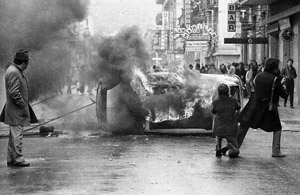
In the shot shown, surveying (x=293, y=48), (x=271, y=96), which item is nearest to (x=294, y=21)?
(x=293, y=48)

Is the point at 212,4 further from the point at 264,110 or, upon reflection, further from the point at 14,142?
the point at 14,142

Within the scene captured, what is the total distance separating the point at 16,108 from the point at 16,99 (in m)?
0.19

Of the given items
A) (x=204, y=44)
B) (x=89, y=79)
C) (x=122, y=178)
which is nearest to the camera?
(x=122, y=178)

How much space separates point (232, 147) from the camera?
35.2 ft

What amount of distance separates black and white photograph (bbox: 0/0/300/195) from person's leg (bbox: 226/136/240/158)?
0.06ft

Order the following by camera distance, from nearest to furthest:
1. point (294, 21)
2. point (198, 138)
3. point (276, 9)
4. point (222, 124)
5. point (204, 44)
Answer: point (222, 124) < point (198, 138) < point (294, 21) < point (276, 9) < point (204, 44)

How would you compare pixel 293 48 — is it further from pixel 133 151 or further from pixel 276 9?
pixel 133 151

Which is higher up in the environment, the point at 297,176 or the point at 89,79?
the point at 89,79

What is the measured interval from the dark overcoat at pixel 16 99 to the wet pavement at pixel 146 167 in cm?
66

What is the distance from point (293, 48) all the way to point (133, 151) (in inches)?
825

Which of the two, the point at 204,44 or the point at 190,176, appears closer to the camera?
the point at 190,176

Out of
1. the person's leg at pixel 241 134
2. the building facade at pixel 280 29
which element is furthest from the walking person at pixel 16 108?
the building facade at pixel 280 29

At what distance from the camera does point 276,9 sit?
34.5 m

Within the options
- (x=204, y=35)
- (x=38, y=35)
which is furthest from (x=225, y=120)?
(x=204, y=35)
